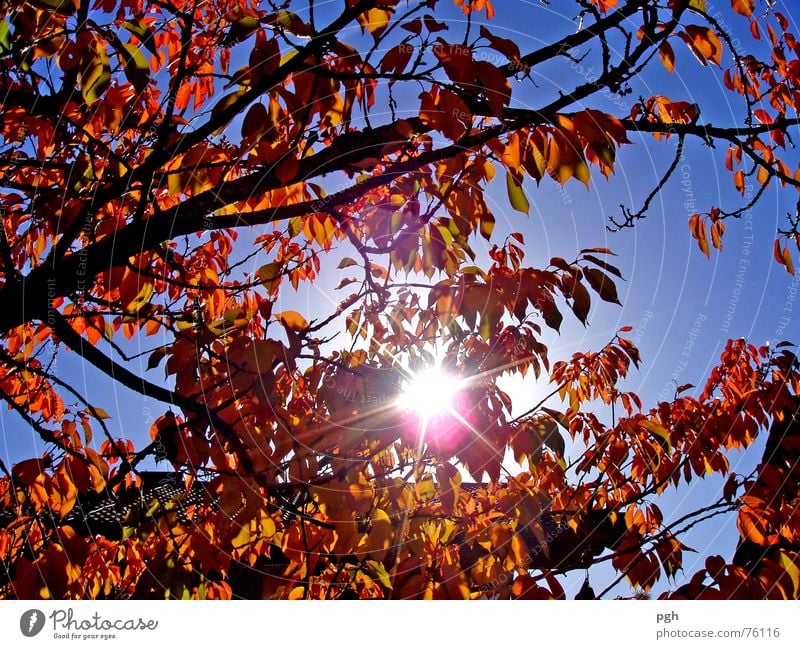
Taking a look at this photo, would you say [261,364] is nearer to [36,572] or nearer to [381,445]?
[381,445]

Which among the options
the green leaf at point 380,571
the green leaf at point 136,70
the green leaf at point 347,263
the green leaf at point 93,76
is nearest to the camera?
the green leaf at point 136,70

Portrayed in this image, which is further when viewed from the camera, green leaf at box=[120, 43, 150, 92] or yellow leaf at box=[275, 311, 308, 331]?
yellow leaf at box=[275, 311, 308, 331]

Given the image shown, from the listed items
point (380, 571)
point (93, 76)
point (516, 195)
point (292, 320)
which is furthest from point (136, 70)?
point (380, 571)

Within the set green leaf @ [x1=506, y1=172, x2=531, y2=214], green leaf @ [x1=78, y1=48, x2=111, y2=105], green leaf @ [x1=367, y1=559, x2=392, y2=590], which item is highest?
green leaf @ [x1=78, y1=48, x2=111, y2=105]

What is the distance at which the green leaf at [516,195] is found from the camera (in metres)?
1.36

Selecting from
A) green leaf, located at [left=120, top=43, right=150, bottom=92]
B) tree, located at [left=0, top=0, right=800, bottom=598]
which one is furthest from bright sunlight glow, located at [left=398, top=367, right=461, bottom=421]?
green leaf, located at [left=120, top=43, right=150, bottom=92]

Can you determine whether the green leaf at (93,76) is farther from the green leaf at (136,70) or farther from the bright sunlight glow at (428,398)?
the bright sunlight glow at (428,398)

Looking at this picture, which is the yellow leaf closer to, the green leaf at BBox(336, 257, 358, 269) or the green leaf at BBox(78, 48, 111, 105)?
the green leaf at BBox(336, 257, 358, 269)

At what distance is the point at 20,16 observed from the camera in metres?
1.43

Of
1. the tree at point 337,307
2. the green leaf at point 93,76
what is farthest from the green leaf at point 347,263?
the green leaf at point 93,76

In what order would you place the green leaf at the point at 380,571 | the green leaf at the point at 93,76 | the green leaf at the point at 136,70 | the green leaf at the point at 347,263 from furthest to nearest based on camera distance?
the green leaf at the point at 347,263, the green leaf at the point at 380,571, the green leaf at the point at 93,76, the green leaf at the point at 136,70

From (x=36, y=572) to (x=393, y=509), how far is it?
97 cm

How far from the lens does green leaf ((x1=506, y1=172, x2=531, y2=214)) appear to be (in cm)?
136

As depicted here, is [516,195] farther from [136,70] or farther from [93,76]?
[93,76]
